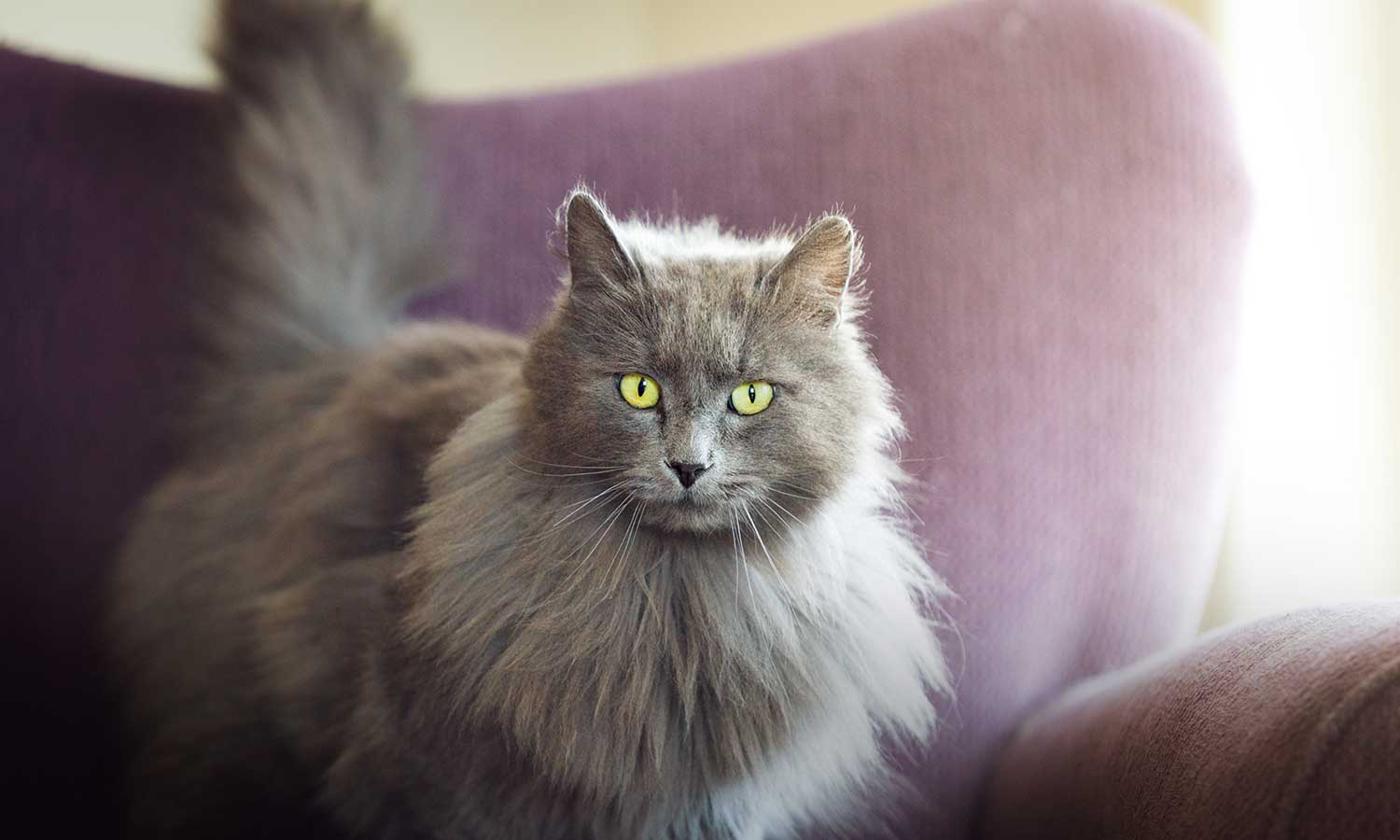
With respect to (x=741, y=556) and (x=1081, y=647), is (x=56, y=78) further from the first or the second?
(x=1081, y=647)

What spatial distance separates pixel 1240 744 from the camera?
29.8 inches

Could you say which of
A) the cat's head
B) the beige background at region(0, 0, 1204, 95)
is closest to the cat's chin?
the cat's head

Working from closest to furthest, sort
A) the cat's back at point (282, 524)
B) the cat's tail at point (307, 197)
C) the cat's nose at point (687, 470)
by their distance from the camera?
the cat's nose at point (687, 470) < the cat's back at point (282, 524) < the cat's tail at point (307, 197)

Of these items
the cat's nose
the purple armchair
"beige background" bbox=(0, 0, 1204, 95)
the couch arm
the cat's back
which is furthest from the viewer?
"beige background" bbox=(0, 0, 1204, 95)


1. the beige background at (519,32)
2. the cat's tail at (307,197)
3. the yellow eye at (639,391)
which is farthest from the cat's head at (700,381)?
the beige background at (519,32)

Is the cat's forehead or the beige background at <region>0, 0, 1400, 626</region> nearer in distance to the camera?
the cat's forehead

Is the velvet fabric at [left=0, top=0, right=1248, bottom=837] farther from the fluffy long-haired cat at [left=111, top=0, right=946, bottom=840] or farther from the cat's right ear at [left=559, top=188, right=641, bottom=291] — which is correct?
the cat's right ear at [left=559, top=188, right=641, bottom=291]

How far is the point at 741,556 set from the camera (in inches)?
35.1

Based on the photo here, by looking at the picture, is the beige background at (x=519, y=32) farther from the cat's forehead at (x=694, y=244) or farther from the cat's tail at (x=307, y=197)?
the cat's forehead at (x=694, y=244)

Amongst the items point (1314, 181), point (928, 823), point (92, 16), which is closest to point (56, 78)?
point (92, 16)

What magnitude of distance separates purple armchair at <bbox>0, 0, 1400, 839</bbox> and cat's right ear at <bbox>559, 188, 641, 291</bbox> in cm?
24

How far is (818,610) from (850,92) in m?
0.71

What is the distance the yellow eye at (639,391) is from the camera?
0.84 m

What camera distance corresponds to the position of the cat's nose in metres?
0.81
